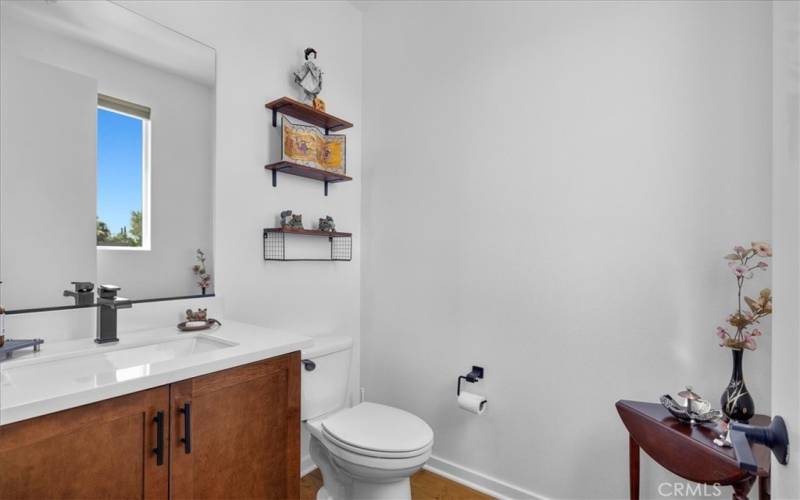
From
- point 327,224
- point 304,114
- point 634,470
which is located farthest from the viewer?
point 327,224

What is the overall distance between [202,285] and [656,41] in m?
2.15

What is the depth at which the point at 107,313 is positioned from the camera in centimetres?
130

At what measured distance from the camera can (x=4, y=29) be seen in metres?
1.22

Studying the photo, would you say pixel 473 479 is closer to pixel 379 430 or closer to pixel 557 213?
pixel 379 430

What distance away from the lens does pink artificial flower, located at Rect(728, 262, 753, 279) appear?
1.32 meters

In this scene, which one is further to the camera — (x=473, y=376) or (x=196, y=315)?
(x=473, y=376)

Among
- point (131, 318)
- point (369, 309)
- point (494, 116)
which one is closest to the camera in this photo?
point (131, 318)

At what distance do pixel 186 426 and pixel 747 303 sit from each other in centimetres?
178

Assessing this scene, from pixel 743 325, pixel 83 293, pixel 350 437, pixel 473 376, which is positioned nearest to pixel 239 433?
pixel 350 437

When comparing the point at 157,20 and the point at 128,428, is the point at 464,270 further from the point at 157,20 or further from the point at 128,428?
the point at 157,20

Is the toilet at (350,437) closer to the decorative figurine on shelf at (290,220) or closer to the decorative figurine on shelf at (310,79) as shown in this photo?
the decorative figurine on shelf at (290,220)

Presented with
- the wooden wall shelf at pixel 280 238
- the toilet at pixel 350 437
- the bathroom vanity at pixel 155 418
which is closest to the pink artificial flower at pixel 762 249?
the toilet at pixel 350 437

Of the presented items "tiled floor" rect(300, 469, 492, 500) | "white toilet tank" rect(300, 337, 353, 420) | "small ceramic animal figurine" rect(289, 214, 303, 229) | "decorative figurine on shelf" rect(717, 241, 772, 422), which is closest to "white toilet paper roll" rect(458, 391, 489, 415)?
"tiled floor" rect(300, 469, 492, 500)

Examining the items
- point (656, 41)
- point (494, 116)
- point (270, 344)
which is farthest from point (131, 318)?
point (656, 41)
